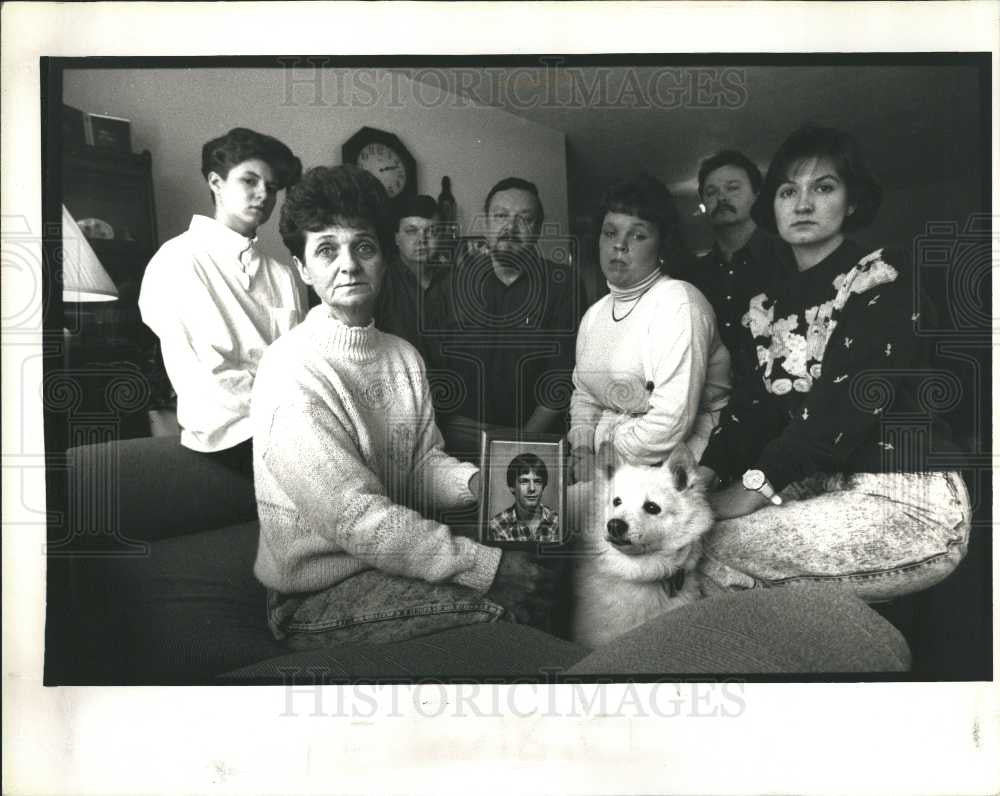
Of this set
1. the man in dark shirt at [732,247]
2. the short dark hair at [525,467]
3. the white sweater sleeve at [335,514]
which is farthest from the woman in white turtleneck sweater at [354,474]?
the man in dark shirt at [732,247]

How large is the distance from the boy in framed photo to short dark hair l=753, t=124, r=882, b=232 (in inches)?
35.3

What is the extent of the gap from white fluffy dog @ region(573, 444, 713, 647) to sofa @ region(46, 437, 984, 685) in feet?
0.23

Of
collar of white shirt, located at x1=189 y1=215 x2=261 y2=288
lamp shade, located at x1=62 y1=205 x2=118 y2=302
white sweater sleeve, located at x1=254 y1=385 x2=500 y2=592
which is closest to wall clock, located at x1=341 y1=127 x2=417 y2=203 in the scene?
collar of white shirt, located at x1=189 y1=215 x2=261 y2=288

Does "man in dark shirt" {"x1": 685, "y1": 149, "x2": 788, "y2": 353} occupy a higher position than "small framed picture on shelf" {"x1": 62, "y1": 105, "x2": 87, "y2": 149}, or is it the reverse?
"small framed picture on shelf" {"x1": 62, "y1": 105, "x2": 87, "y2": 149}

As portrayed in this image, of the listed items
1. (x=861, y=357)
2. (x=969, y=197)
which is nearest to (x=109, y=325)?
(x=861, y=357)

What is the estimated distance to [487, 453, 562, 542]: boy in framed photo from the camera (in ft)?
9.45

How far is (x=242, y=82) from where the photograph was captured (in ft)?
9.37

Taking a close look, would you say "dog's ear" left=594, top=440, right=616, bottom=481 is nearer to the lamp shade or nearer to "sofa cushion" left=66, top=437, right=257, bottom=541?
"sofa cushion" left=66, top=437, right=257, bottom=541

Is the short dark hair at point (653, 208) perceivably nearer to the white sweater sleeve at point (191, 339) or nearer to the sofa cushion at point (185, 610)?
the white sweater sleeve at point (191, 339)

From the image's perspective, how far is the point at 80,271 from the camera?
2859 mm

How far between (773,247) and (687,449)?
1.93 ft

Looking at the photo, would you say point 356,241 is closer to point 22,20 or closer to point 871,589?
point 22,20

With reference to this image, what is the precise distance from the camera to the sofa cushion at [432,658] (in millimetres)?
2857

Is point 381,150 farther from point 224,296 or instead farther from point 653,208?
point 653,208
